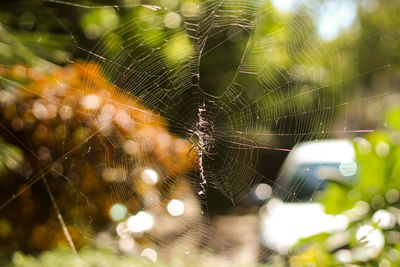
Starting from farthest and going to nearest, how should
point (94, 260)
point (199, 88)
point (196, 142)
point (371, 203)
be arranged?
point (94, 260) < point (199, 88) < point (196, 142) < point (371, 203)

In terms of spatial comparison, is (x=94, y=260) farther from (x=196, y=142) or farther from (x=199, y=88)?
(x=199, y=88)

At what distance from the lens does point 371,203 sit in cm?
134

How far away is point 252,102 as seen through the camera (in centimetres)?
242

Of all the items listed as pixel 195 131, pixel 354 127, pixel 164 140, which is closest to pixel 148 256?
pixel 164 140

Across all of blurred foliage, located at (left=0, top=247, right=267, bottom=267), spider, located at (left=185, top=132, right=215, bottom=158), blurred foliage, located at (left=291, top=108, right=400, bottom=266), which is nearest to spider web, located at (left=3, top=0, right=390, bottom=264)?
spider, located at (left=185, top=132, right=215, bottom=158)

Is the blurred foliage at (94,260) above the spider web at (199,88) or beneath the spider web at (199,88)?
beneath

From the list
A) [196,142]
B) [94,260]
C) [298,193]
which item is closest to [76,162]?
[94,260]

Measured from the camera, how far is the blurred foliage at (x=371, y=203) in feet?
4.26

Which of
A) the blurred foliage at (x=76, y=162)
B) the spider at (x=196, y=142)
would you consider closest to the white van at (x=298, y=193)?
the spider at (x=196, y=142)

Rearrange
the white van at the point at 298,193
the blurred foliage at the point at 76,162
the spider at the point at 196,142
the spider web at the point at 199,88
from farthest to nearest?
the blurred foliage at the point at 76,162 < the white van at the point at 298,193 < the spider at the point at 196,142 < the spider web at the point at 199,88

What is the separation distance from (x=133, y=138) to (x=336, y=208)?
1637 mm

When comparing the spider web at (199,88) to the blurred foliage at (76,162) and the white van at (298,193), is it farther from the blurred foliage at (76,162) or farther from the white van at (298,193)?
the white van at (298,193)

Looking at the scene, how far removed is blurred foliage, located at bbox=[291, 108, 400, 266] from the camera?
130 centimetres

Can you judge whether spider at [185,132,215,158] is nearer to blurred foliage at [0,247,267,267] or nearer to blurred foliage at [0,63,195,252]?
blurred foliage at [0,63,195,252]
